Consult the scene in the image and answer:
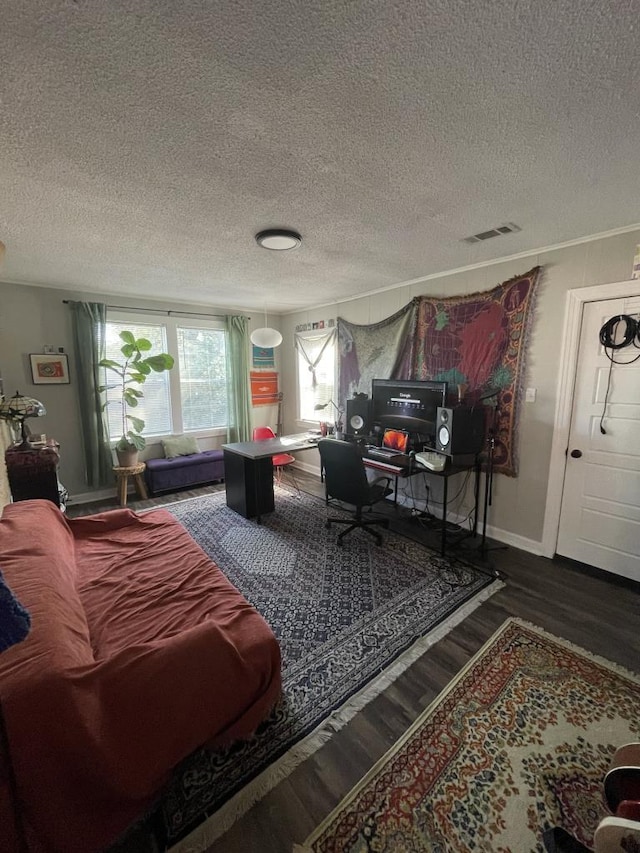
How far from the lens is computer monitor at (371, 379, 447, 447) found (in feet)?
11.1

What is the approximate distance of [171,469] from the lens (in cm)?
445

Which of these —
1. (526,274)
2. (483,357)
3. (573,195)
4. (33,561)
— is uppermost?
(573,195)

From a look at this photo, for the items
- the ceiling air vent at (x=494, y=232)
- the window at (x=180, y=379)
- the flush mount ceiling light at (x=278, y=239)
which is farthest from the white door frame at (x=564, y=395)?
the window at (x=180, y=379)

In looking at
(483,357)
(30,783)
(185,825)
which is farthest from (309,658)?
(483,357)

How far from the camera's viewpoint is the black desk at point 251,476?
11.8ft

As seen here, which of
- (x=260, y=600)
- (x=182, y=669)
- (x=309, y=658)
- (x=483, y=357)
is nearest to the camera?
(x=182, y=669)

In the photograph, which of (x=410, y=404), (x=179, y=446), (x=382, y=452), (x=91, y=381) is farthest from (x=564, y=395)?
(x=91, y=381)

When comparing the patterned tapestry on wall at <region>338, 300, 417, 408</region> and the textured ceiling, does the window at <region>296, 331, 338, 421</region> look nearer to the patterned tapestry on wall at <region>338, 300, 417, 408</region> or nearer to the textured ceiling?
the patterned tapestry on wall at <region>338, 300, 417, 408</region>

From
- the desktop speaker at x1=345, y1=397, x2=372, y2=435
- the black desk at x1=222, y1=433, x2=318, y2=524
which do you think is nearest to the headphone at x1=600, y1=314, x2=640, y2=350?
the desktop speaker at x1=345, y1=397, x2=372, y2=435

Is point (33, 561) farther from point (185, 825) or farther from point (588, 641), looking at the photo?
point (588, 641)

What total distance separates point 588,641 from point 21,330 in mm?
5601

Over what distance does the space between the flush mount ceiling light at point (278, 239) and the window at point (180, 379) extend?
2703mm

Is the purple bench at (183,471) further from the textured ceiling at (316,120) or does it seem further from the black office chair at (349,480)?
the textured ceiling at (316,120)

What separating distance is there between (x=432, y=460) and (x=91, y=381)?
3.92 metres
